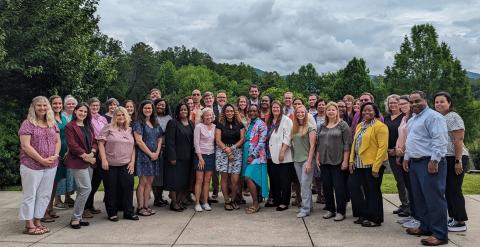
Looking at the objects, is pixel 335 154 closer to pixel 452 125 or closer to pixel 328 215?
pixel 328 215

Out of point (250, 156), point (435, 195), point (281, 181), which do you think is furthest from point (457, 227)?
point (250, 156)

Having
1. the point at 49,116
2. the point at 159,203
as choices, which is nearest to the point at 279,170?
the point at 159,203

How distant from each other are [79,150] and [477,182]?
10706 mm

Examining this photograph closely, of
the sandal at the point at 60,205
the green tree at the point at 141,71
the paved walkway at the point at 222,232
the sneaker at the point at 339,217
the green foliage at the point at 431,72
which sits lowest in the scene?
the paved walkway at the point at 222,232

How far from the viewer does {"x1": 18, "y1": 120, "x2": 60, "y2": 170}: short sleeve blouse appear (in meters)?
6.11

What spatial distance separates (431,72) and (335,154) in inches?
1329

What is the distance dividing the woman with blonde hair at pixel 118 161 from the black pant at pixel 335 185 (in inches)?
130

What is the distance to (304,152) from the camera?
295 inches

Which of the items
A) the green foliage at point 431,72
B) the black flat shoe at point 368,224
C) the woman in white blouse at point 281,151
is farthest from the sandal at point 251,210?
the green foliage at point 431,72

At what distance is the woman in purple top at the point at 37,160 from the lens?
6.11m

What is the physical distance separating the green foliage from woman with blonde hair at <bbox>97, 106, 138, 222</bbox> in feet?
112

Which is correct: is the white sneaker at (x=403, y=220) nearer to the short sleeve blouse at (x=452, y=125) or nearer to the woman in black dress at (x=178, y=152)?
the short sleeve blouse at (x=452, y=125)

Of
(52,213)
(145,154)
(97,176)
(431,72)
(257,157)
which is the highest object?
(431,72)

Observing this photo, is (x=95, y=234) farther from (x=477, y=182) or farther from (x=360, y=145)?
(x=477, y=182)
